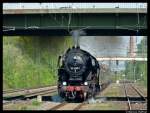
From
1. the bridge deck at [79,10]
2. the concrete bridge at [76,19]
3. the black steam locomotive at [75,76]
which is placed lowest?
the black steam locomotive at [75,76]

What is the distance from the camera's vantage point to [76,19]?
41875 millimetres

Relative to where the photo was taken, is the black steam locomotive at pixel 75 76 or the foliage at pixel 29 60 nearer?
the black steam locomotive at pixel 75 76

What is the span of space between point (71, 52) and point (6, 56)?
30.6m

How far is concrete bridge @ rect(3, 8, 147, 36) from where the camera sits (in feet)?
134

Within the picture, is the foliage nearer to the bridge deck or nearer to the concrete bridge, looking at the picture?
the concrete bridge

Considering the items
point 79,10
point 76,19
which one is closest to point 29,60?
point 76,19

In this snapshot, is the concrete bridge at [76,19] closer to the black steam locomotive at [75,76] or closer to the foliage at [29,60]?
the black steam locomotive at [75,76]

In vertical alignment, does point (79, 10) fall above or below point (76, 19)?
above

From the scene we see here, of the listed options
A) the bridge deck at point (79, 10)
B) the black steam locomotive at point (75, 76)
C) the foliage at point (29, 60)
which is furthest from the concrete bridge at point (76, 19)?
the foliage at point (29, 60)

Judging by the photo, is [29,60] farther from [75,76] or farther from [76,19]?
[75,76]

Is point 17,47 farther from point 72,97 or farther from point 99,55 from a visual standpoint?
point 99,55

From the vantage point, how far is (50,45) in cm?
8531

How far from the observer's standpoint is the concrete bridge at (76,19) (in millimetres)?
40938

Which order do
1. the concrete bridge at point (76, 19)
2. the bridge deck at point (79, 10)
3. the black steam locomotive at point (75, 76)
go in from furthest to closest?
the concrete bridge at point (76, 19)
the bridge deck at point (79, 10)
the black steam locomotive at point (75, 76)
